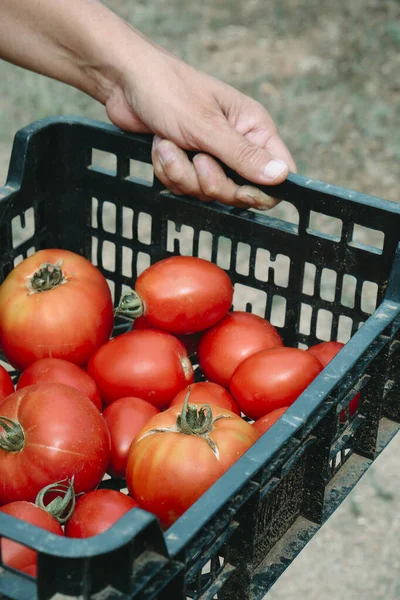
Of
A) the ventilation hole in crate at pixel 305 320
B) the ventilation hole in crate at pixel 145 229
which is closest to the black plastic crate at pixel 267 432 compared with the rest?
the ventilation hole in crate at pixel 305 320

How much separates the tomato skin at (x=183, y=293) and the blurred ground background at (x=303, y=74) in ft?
3.40

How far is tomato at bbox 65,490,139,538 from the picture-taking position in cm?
90

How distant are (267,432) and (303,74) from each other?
254 centimetres

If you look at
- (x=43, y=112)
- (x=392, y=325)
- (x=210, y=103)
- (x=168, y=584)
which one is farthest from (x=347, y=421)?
(x=43, y=112)

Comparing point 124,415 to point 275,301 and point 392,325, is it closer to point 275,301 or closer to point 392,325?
point 392,325

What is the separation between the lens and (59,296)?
1.21 metres

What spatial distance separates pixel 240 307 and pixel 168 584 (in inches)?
65.0

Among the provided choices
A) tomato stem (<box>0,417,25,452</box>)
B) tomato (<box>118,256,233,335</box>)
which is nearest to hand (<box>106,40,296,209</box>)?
tomato (<box>118,256,233,335</box>)

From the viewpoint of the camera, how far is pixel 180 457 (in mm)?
915

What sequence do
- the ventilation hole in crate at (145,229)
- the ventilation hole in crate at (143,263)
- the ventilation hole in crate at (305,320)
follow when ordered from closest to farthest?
the ventilation hole in crate at (305,320) → the ventilation hole in crate at (143,263) → the ventilation hole in crate at (145,229)

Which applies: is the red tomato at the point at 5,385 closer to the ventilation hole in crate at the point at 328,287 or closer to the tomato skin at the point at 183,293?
the tomato skin at the point at 183,293

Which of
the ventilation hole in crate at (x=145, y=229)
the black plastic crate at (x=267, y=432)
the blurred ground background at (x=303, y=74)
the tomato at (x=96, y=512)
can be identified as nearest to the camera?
the black plastic crate at (x=267, y=432)

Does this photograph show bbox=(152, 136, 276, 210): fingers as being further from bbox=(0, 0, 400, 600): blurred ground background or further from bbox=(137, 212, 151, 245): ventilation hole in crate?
bbox=(137, 212, 151, 245): ventilation hole in crate

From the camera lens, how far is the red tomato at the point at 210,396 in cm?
113
